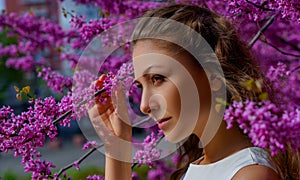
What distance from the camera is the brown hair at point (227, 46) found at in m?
1.62

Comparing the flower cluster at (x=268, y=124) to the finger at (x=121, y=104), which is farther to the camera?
the finger at (x=121, y=104)

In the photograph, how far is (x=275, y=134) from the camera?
41.4 inches

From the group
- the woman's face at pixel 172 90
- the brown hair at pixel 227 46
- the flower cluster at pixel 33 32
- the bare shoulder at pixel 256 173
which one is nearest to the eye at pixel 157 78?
the woman's face at pixel 172 90

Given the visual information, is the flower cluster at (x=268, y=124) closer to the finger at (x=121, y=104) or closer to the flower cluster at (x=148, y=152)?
the finger at (x=121, y=104)

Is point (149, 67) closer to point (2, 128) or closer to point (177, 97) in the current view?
point (177, 97)

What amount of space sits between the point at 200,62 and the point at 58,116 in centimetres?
49

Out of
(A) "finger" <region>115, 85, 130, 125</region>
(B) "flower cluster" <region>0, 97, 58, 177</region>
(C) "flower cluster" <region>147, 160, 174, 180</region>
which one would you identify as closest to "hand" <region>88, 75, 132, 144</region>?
(A) "finger" <region>115, 85, 130, 125</region>

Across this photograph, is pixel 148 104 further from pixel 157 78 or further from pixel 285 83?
pixel 285 83

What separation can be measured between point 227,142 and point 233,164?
0.28 feet

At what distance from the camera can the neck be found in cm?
162

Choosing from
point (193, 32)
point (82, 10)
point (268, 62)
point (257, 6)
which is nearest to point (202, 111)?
point (193, 32)

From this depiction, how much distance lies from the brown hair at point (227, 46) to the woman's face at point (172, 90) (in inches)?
2.2

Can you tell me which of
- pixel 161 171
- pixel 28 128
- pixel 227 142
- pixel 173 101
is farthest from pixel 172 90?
pixel 161 171

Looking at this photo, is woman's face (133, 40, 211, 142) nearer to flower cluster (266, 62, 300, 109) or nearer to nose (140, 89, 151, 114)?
nose (140, 89, 151, 114)
